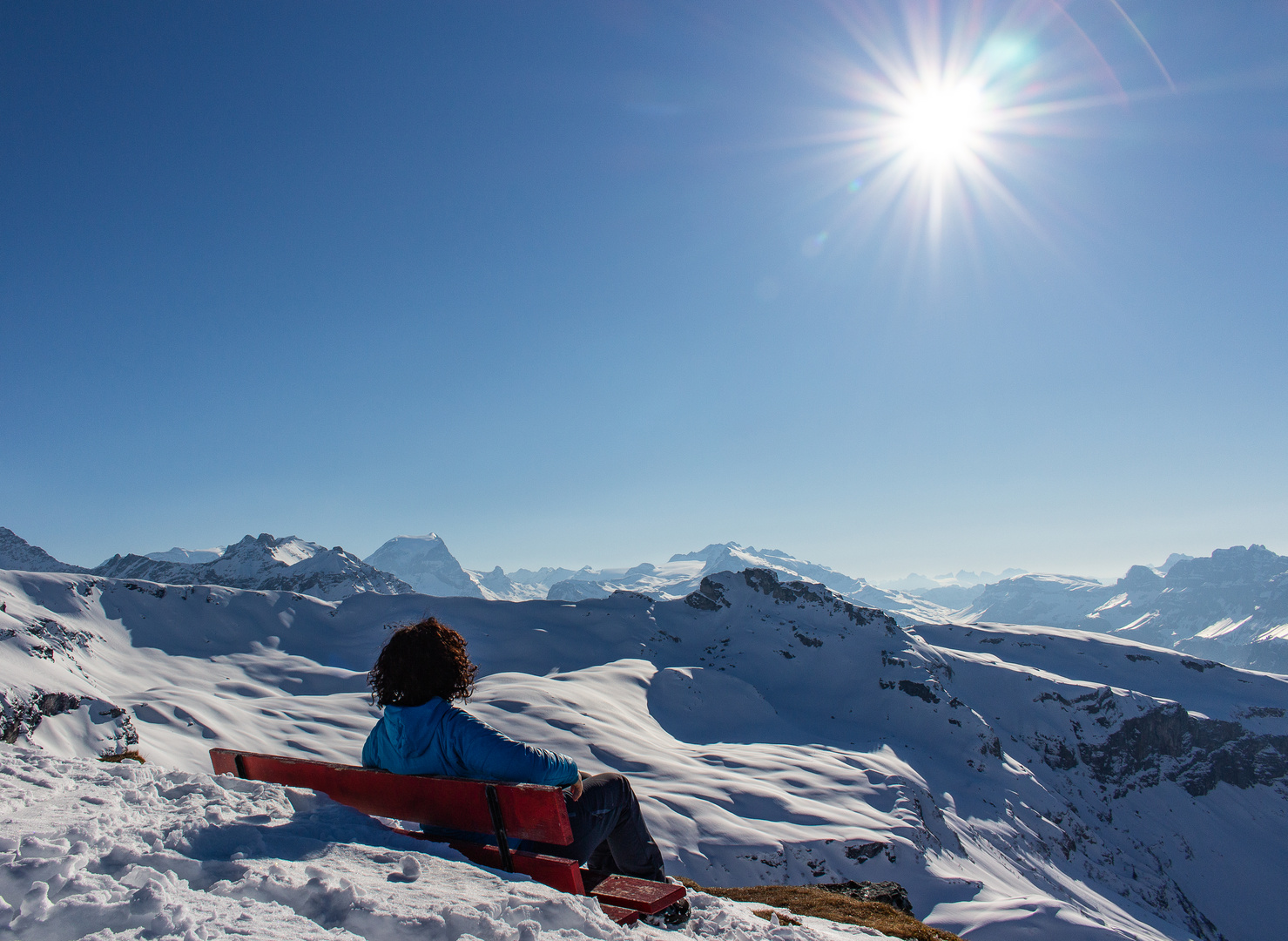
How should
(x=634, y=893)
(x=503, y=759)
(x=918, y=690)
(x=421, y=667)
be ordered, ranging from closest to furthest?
A: (x=634, y=893)
(x=503, y=759)
(x=421, y=667)
(x=918, y=690)

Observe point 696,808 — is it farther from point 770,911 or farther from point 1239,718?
point 1239,718

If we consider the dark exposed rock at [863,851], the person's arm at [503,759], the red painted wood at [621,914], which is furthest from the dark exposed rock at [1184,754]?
the person's arm at [503,759]

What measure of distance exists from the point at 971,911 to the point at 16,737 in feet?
176

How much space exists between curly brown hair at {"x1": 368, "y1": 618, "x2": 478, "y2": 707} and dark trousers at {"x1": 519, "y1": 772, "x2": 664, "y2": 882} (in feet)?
4.44

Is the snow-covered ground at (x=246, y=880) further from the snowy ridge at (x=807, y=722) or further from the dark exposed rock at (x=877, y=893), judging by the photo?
the snowy ridge at (x=807, y=722)

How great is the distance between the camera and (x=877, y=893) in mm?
12453

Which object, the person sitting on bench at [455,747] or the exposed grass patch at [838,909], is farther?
the exposed grass patch at [838,909]

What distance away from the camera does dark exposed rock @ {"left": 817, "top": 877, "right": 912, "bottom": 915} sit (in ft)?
39.0

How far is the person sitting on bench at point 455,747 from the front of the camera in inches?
193

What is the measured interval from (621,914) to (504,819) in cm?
100

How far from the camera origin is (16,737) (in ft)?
112

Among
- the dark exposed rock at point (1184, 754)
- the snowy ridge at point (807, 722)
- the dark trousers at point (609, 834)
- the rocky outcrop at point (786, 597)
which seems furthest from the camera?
the rocky outcrop at point (786, 597)

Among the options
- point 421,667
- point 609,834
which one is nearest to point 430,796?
point 421,667

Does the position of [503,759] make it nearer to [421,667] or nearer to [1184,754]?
[421,667]
